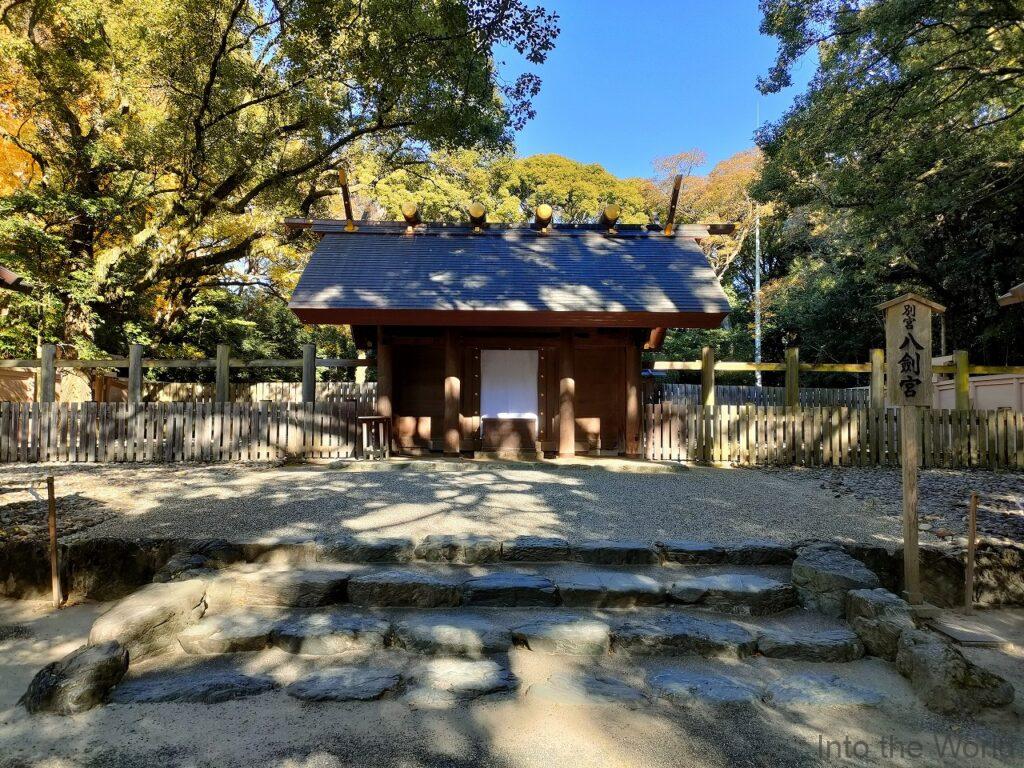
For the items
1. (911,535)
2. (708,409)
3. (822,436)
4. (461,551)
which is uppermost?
(708,409)

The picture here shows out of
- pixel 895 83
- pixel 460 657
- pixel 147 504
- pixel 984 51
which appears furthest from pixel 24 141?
pixel 984 51

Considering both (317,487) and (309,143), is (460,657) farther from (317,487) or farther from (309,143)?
(309,143)

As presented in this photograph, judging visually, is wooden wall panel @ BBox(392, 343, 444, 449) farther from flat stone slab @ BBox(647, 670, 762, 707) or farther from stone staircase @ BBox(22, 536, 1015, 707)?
flat stone slab @ BBox(647, 670, 762, 707)

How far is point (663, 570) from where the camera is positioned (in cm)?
478

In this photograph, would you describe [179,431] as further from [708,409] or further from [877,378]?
[877,378]

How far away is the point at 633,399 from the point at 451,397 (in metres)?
3.27

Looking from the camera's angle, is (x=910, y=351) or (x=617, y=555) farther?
(x=617, y=555)

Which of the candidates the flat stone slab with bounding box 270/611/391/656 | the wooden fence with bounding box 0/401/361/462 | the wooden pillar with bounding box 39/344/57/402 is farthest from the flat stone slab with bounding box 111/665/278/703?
the wooden pillar with bounding box 39/344/57/402

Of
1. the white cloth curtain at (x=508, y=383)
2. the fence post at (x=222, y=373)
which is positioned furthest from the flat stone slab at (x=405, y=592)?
the fence post at (x=222, y=373)

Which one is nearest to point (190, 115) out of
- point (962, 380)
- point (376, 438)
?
point (376, 438)

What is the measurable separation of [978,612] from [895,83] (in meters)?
9.92

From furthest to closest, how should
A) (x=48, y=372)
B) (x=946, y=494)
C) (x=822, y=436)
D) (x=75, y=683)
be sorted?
(x=48, y=372)
(x=822, y=436)
(x=946, y=494)
(x=75, y=683)

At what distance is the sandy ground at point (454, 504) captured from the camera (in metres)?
5.54

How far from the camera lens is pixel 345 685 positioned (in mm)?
3172
